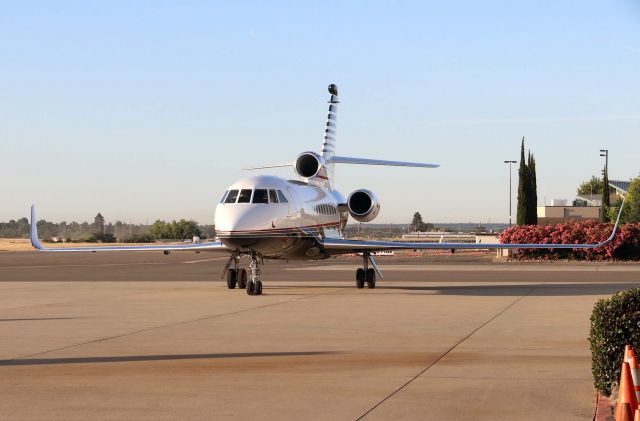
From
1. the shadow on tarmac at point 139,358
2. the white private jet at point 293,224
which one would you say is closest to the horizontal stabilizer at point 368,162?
the white private jet at point 293,224

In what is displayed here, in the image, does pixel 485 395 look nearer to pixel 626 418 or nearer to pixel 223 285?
pixel 626 418

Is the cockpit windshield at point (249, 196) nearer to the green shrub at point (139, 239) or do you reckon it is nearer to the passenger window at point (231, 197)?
the passenger window at point (231, 197)

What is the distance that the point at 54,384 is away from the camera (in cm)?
1021

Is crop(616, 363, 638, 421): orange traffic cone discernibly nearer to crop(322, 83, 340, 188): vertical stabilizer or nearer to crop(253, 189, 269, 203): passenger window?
crop(253, 189, 269, 203): passenger window

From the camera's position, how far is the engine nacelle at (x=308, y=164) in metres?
30.9

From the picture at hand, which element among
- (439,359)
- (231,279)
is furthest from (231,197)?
(439,359)

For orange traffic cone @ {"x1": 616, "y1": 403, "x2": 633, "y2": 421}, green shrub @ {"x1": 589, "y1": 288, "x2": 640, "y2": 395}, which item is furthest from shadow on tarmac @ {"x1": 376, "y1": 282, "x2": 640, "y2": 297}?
orange traffic cone @ {"x1": 616, "y1": 403, "x2": 633, "y2": 421}

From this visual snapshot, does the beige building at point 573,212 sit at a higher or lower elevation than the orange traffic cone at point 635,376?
higher

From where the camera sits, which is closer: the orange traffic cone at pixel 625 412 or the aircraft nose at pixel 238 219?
the orange traffic cone at pixel 625 412

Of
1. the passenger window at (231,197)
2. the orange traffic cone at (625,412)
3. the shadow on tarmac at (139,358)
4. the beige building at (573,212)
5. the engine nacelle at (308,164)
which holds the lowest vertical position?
the shadow on tarmac at (139,358)

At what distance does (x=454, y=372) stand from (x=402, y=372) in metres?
0.58

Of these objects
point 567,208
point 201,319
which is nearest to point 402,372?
point 201,319

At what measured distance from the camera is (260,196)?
25.3m

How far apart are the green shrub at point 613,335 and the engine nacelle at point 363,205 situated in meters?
21.1
